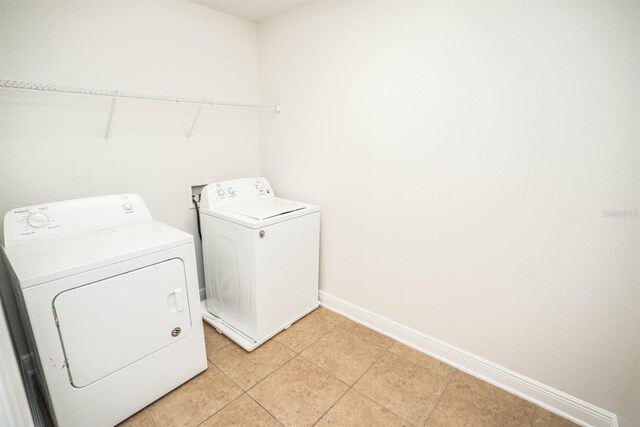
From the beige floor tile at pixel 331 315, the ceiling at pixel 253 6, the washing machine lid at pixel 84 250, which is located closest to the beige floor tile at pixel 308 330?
the beige floor tile at pixel 331 315

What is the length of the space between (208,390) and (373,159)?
1654 millimetres

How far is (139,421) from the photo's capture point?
1.39m

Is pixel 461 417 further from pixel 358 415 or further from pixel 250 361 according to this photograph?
pixel 250 361

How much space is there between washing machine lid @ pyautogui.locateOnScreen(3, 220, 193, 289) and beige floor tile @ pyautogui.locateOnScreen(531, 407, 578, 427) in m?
1.94

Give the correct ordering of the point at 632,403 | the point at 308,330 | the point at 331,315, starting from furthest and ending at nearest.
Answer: the point at 331,315, the point at 308,330, the point at 632,403

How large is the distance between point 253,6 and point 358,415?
8.74ft

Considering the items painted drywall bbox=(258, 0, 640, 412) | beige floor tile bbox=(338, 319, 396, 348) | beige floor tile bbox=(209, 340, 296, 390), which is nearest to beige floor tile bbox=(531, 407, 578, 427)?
painted drywall bbox=(258, 0, 640, 412)

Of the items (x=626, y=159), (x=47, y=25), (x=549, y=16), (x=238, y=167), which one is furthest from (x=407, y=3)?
(x=47, y=25)

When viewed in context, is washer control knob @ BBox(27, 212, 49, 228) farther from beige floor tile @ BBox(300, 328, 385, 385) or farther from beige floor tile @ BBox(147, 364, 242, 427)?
beige floor tile @ BBox(300, 328, 385, 385)

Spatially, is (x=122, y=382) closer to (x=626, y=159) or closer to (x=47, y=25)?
(x=47, y=25)

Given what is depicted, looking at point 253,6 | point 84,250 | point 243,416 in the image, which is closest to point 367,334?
point 243,416

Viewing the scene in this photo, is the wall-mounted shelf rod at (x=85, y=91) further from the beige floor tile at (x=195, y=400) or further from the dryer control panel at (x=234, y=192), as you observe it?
the beige floor tile at (x=195, y=400)

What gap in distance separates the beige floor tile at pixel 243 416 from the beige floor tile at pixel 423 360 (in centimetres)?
87

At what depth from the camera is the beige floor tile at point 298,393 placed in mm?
1431
